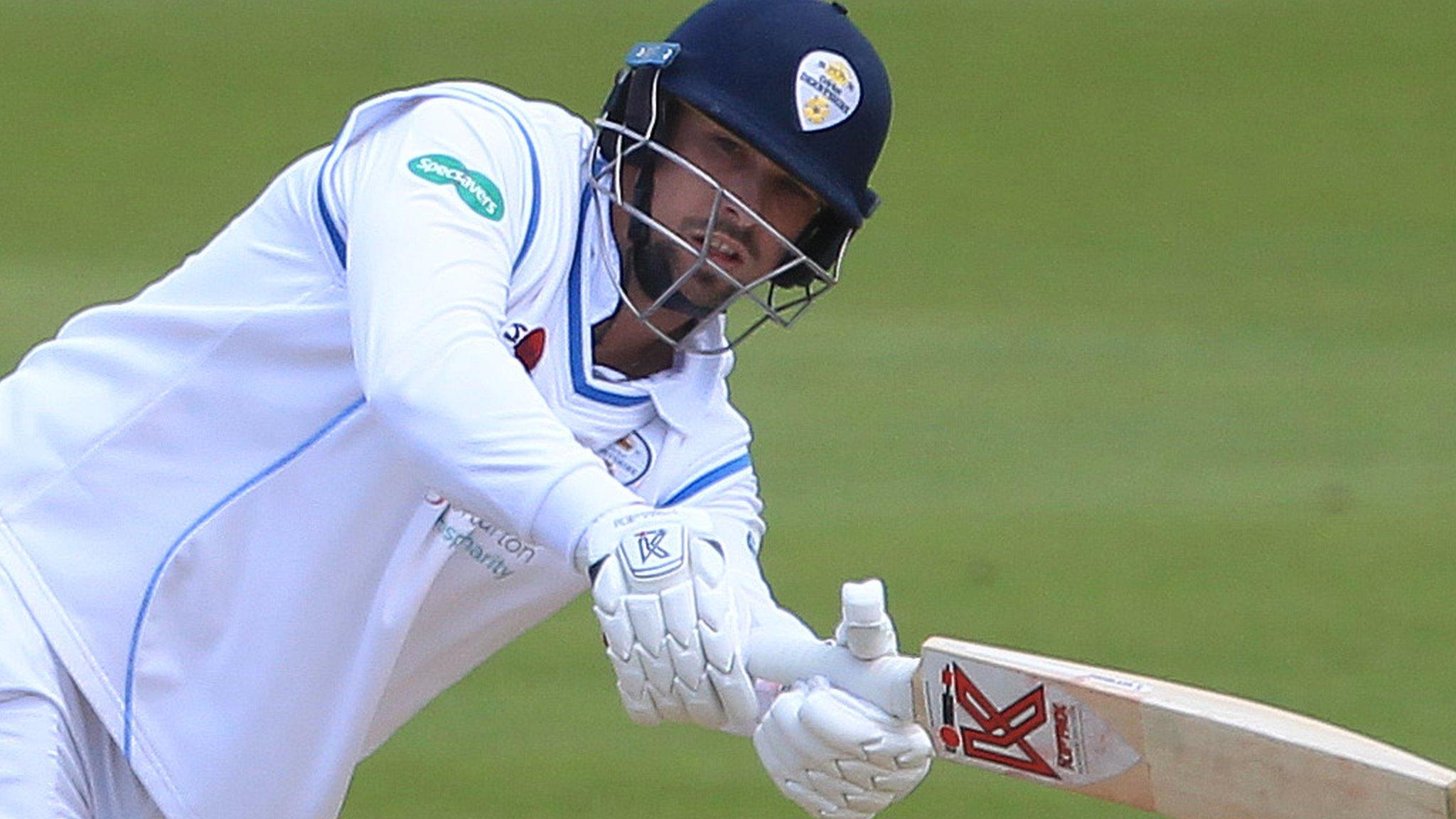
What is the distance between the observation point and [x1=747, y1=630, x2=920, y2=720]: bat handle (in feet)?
9.05

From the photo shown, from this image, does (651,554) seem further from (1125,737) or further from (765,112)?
(765,112)

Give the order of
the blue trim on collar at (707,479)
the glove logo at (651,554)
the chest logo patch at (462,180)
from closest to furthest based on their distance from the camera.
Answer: the glove logo at (651,554) → the chest logo patch at (462,180) → the blue trim on collar at (707,479)

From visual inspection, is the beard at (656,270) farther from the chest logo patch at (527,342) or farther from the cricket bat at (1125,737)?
the cricket bat at (1125,737)

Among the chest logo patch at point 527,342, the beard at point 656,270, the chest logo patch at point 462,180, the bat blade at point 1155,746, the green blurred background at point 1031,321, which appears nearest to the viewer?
the bat blade at point 1155,746

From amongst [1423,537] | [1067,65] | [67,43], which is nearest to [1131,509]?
[1423,537]

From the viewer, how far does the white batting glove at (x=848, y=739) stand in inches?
106

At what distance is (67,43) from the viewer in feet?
41.1

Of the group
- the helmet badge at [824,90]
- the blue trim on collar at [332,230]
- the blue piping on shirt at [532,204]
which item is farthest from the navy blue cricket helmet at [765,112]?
the blue trim on collar at [332,230]

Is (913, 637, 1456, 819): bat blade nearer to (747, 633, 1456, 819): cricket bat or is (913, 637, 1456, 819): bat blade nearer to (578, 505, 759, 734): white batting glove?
(747, 633, 1456, 819): cricket bat

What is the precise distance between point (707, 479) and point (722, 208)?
0.39 m

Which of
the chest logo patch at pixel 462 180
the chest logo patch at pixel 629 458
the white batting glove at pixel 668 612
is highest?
the chest logo patch at pixel 462 180

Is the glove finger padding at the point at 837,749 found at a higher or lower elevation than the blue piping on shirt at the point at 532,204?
lower

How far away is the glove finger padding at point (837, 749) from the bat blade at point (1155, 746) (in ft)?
0.14

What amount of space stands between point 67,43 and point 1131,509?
288 inches
